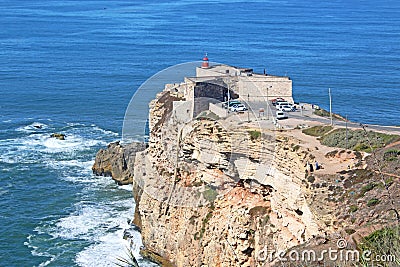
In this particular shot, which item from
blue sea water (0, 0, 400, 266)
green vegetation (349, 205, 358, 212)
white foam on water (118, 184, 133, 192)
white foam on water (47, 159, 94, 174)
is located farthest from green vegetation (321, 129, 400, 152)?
white foam on water (47, 159, 94, 174)

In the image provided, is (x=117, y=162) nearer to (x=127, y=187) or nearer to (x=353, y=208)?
(x=127, y=187)

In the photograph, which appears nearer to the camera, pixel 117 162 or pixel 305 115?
pixel 305 115

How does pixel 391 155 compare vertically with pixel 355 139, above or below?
below

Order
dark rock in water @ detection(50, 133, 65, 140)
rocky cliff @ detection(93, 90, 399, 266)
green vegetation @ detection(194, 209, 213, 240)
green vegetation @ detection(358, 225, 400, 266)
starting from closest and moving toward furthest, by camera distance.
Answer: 1. green vegetation @ detection(358, 225, 400, 266)
2. rocky cliff @ detection(93, 90, 399, 266)
3. green vegetation @ detection(194, 209, 213, 240)
4. dark rock in water @ detection(50, 133, 65, 140)

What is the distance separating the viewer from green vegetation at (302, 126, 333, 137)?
28514mm

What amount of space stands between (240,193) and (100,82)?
4575 centimetres

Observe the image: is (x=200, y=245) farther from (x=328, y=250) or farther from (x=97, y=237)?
(x=328, y=250)

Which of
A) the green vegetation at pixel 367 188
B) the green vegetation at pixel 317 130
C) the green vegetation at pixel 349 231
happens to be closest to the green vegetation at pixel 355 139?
the green vegetation at pixel 317 130

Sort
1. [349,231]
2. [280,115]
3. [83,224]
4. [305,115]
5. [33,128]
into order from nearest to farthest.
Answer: [349,231] → [280,115] → [305,115] → [83,224] → [33,128]

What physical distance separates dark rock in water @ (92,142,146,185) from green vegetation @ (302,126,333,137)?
59.6 feet

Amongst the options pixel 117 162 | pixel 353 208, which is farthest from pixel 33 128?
pixel 353 208

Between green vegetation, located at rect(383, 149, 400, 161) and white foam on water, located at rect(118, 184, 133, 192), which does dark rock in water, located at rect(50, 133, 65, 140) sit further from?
green vegetation, located at rect(383, 149, 400, 161)

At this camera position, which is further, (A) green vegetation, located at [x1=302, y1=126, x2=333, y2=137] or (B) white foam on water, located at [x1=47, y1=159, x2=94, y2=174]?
(B) white foam on water, located at [x1=47, y1=159, x2=94, y2=174]

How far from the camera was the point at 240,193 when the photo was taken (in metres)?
28.7
